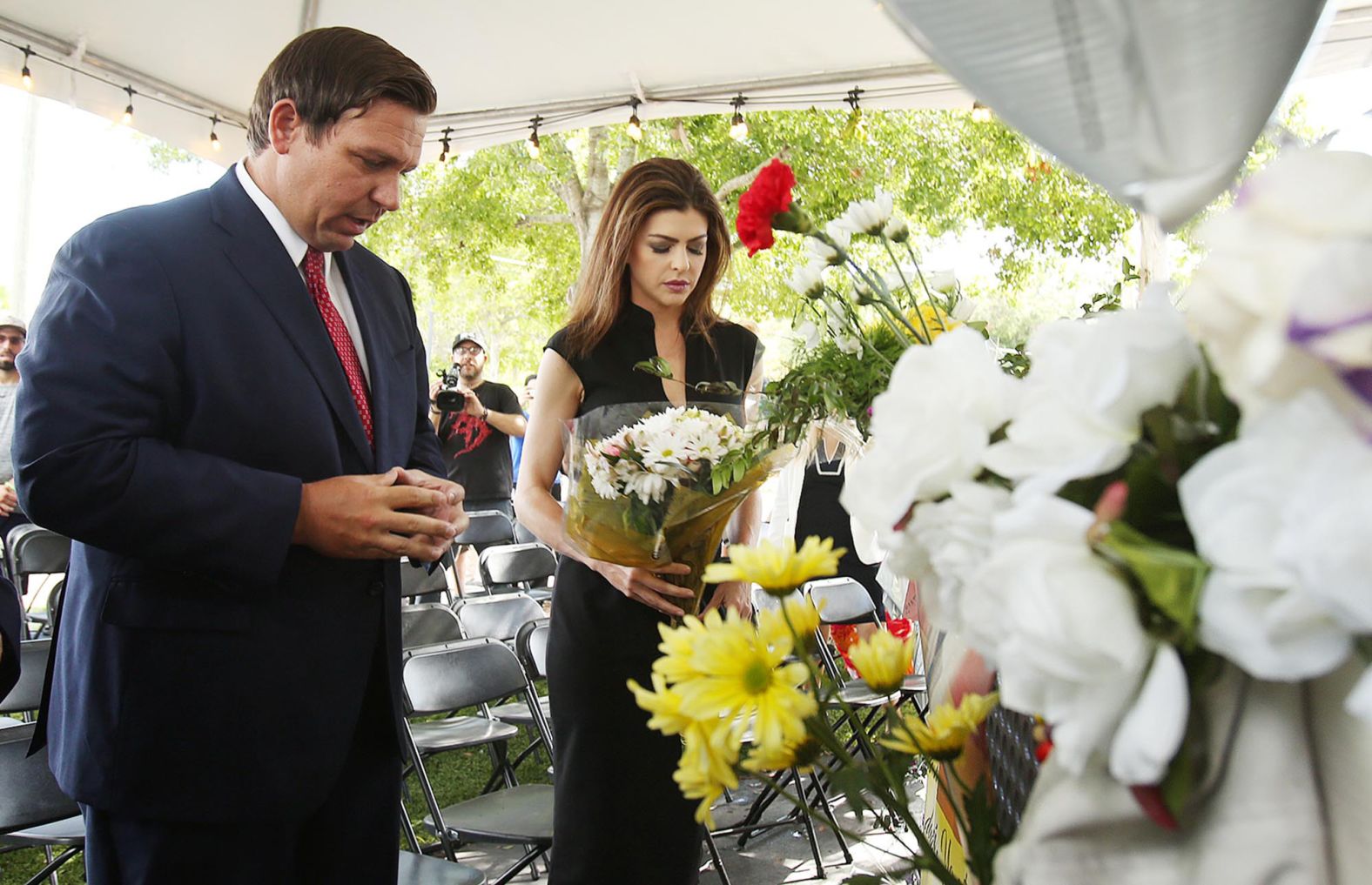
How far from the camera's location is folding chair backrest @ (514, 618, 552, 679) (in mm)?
3904

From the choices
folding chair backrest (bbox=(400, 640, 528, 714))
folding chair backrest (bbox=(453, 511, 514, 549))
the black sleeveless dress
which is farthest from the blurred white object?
folding chair backrest (bbox=(453, 511, 514, 549))

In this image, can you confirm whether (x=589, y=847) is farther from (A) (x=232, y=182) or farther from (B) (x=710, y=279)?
(A) (x=232, y=182)

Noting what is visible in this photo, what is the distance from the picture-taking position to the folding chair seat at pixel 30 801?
2428mm

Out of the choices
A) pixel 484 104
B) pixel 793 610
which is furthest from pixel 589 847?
pixel 484 104

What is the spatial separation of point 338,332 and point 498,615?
296 cm

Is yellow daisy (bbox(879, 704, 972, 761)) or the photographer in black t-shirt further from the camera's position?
the photographer in black t-shirt

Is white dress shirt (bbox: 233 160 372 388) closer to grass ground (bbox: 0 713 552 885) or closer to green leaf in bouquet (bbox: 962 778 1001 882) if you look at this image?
green leaf in bouquet (bbox: 962 778 1001 882)

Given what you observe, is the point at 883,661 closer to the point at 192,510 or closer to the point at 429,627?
the point at 192,510

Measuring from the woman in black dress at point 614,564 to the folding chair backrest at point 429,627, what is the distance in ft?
5.90

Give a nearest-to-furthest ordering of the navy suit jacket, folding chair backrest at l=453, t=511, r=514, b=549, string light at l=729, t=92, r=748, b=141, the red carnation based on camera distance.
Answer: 1. the red carnation
2. the navy suit jacket
3. string light at l=729, t=92, r=748, b=141
4. folding chair backrest at l=453, t=511, r=514, b=549

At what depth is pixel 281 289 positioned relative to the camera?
177cm

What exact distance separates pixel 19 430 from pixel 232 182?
1.73 ft

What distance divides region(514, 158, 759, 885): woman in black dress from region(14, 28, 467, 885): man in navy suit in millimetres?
488

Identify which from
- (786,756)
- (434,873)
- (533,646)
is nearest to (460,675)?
(533,646)
